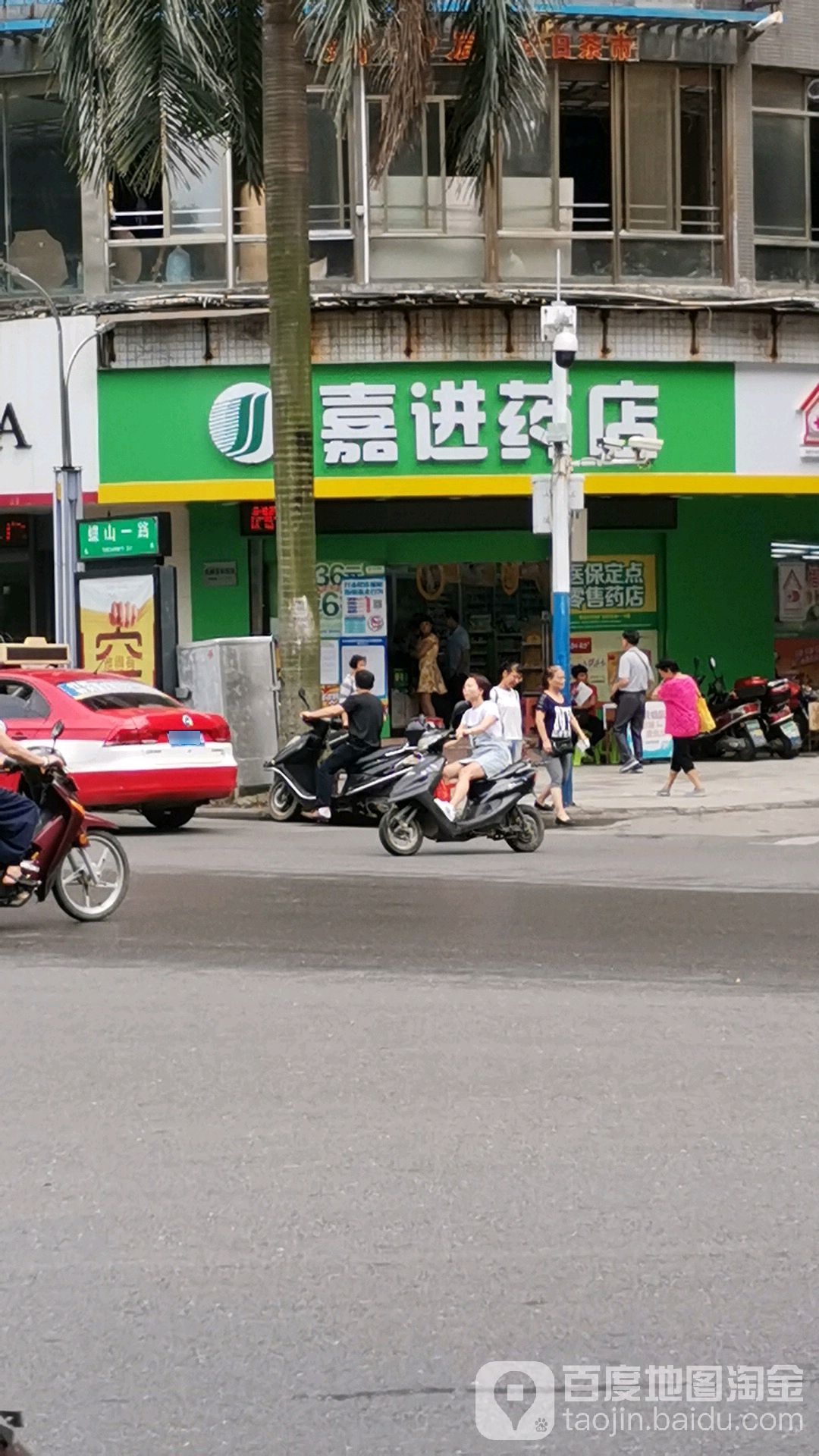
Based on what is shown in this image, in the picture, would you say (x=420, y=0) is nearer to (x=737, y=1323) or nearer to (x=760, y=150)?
(x=760, y=150)

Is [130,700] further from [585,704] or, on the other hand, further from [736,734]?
[736,734]

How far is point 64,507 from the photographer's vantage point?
27469 mm

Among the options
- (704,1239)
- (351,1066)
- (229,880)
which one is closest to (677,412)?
(229,880)

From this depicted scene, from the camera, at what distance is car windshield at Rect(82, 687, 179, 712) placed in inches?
789

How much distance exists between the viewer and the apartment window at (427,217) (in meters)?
28.5

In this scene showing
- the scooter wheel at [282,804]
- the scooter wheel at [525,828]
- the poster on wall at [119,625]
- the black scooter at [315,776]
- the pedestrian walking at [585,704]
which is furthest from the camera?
the pedestrian walking at [585,704]

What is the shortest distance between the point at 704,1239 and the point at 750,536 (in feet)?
87.7

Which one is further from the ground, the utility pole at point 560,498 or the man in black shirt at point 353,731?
the utility pole at point 560,498

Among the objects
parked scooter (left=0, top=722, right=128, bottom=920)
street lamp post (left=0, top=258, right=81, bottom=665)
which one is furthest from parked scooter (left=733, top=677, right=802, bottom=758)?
parked scooter (left=0, top=722, right=128, bottom=920)

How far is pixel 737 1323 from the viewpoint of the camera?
5.07 meters

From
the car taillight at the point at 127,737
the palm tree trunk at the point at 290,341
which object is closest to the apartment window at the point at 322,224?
the palm tree trunk at the point at 290,341

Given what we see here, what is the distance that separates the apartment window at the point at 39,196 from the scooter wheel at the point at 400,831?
1390 centimetres

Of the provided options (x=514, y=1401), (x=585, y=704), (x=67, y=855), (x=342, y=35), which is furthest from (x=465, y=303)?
(x=514, y=1401)

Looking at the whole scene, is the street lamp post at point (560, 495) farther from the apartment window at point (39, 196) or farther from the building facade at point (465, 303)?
the apartment window at point (39, 196)
